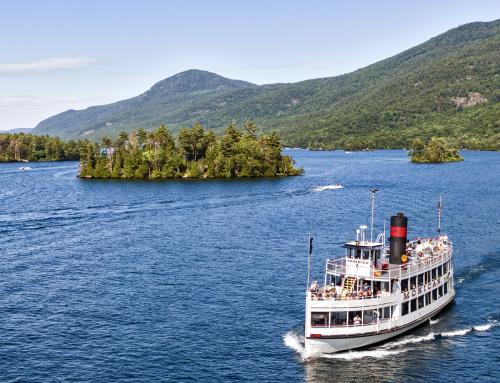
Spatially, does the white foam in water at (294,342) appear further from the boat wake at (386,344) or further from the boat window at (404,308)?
the boat window at (404,308)

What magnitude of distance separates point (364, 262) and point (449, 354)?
1210cm

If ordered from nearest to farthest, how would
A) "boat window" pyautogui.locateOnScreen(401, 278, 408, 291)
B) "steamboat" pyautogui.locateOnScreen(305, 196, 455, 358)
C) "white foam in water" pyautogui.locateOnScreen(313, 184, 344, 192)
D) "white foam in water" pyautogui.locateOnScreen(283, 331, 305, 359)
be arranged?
"steamboat" pyautogui.locateOnScreen(305, 196, 455, 358) < "white foam in water" pyautogui.locateOnScreen(283, 331, 305, 359) < "boat window" pyautogui.locateOnScreen(401, 278, 408, 291) < "white foam in water" pyautogui.locateOnScreen(313, 184, 344, 192)

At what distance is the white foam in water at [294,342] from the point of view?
60156 mm

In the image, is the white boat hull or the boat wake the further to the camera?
the boat wake

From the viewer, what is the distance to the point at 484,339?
208ft

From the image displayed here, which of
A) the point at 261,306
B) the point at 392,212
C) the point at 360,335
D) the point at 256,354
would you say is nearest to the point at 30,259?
the point at 261,306

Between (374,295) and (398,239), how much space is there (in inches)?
322

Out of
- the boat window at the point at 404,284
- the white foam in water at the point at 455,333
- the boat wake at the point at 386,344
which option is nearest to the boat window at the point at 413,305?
the boat window at the point at 404,284

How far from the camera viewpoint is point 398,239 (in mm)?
67938

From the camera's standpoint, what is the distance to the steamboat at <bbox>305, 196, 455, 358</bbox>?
192 feet

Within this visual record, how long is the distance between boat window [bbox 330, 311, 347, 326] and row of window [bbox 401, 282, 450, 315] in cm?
816

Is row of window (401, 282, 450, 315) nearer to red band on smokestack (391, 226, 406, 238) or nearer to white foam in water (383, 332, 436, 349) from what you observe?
white foam in water (383, 332, 436, 349)

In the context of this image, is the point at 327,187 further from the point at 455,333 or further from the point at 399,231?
the point at 455,333

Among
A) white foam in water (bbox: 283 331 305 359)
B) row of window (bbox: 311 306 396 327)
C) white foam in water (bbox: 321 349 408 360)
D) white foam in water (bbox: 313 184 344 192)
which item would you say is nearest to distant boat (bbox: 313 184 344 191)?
white foam in water (bbox: 313 184 344 192)
